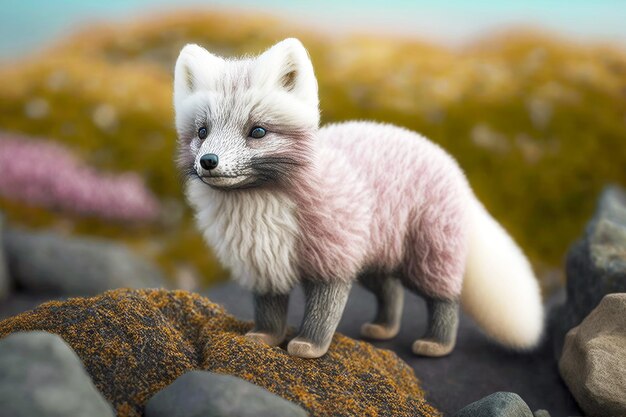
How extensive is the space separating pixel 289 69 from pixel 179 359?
1.19m

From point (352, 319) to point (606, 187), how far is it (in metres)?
2.94

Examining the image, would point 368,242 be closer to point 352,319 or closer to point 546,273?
point 352,319

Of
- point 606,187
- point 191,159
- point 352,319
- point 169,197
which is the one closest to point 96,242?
point 169,197

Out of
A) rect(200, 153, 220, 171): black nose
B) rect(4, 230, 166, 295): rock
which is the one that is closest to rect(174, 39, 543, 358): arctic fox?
rect(200, 153, 220, 171): black nose

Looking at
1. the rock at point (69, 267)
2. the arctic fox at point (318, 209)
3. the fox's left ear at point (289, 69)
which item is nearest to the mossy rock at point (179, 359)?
the arctic fox at point (318, 209)

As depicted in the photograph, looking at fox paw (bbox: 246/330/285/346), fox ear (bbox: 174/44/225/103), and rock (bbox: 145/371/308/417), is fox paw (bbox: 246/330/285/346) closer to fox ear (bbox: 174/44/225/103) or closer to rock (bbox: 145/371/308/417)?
rock (bbox: 145/371/308/417)

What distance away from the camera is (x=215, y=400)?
1.99 m

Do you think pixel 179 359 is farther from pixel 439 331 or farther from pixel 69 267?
pixel 69 267

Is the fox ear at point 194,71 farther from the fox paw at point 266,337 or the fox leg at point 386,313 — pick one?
the fox leg at point 386,313

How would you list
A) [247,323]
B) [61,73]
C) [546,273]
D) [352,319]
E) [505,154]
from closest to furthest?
[247,323], [352,319], [546,273], [505,154], [61,73]

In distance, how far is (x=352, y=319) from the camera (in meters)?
4.00

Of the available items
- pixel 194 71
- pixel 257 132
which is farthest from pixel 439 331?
pixel 194 71

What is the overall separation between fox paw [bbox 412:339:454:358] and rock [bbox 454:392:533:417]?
2.28 feet

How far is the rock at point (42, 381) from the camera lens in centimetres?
177
